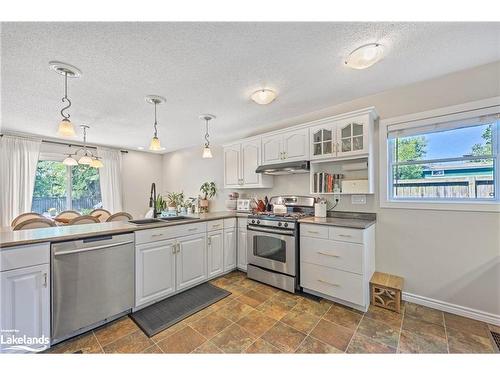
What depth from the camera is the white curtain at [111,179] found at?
15.5 ft

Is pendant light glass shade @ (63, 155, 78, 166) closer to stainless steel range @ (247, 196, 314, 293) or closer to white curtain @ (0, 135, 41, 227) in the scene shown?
white curtain @ (0, 135, 41, 227)

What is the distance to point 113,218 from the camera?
3.05 metres

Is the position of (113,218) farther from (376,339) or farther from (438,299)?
(438,299)

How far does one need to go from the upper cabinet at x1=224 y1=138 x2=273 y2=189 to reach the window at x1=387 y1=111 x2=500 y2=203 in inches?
69.5

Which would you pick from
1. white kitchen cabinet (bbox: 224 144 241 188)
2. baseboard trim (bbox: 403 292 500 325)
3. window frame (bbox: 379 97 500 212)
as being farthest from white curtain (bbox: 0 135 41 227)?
baseboard trim (bbox: 403 292 500 325)

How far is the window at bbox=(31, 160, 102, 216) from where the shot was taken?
4008 millimetres

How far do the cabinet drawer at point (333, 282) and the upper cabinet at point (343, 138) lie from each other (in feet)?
4.49

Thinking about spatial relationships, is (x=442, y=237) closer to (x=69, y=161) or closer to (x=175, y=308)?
(x=175, y=308)

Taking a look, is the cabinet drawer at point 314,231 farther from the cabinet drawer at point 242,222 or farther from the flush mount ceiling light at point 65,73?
the flush mount ceiling light at point 65,73

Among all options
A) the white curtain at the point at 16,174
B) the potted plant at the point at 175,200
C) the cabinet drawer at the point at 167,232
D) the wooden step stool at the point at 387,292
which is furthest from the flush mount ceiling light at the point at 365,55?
the white curtain at the point at 16,174

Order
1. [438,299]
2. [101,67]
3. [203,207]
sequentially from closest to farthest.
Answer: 1. [101,67]
2. [438,299]
3. [203,207]
